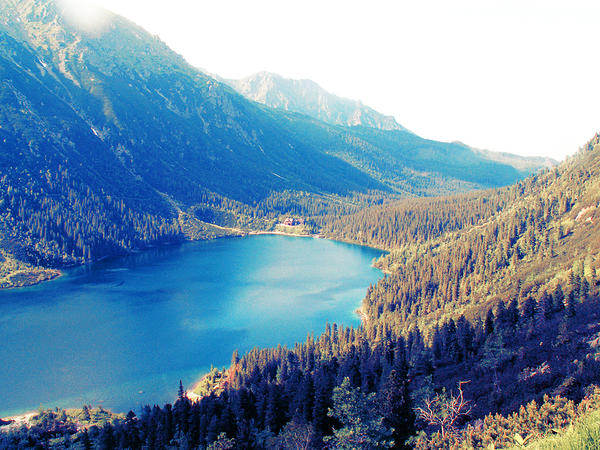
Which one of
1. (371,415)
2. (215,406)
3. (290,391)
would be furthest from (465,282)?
(371,415)

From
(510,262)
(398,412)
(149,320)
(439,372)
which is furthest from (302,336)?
(398,412)

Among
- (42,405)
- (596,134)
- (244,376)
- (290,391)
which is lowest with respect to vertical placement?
(42,405)

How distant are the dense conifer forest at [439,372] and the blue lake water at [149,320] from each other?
11960 millimetres

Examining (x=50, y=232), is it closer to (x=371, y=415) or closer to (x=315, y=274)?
(x=315, y=274)

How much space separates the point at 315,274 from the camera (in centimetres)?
15512

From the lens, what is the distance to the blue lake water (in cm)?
7656

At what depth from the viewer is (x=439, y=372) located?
2233 inches

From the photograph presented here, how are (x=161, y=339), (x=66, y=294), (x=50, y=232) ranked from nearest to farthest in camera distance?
(x=161, y=339)
(x=66, y=294)
(x=50, y=232)

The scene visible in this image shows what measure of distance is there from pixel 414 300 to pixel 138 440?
77222 mm

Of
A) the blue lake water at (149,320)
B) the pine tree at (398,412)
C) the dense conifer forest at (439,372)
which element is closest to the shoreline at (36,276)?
the blue lake water at (149,320)

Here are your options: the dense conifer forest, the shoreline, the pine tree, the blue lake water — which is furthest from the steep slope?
the shoreline

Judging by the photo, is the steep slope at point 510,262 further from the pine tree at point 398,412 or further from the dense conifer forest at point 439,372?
the pine tree at point 398,412

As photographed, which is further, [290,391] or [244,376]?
[244,376]

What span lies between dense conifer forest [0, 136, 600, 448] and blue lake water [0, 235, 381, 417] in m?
12.0
